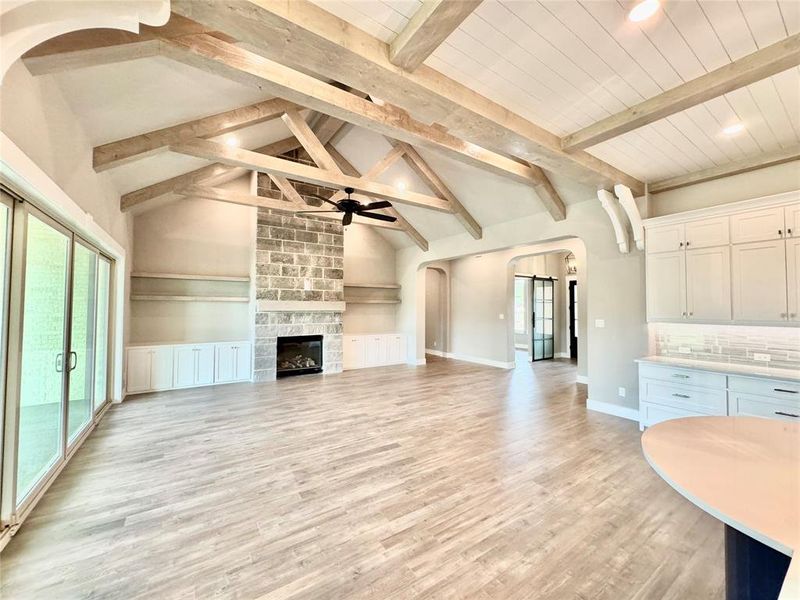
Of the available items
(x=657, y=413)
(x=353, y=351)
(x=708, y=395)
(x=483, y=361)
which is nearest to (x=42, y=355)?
(x=353, y=351)

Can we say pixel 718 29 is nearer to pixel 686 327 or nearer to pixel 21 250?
pixel 686 327

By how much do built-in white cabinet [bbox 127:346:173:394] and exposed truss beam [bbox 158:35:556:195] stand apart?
15.7 ft

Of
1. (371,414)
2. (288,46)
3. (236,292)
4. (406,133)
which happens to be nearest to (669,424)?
(288,46)

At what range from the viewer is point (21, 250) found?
212cm

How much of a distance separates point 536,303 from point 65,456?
9.09m

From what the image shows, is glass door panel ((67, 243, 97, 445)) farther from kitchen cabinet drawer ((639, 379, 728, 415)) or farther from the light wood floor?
kitchen cabinet drawer ((639, 379, 728, 415))

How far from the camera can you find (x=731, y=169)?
11.7ft

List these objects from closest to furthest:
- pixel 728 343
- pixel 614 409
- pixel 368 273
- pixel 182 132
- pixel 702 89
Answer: pixel 702 89 < pixel 728 343 < pixel 182 132 < pixel 614 409 < pixel 368 273

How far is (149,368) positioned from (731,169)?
8230 mm

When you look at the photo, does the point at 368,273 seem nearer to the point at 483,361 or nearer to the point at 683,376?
the point at 483,361

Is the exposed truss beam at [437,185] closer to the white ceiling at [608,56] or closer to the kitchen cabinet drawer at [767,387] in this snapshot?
the white ceiling at [608,56]

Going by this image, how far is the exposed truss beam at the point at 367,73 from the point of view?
168 centimetres

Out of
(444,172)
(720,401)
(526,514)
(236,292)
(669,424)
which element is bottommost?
(526,514)

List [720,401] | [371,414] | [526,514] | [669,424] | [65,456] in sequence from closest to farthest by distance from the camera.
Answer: [669,424] < [526,514] < [65,456] < [720,401] < [371,414]
